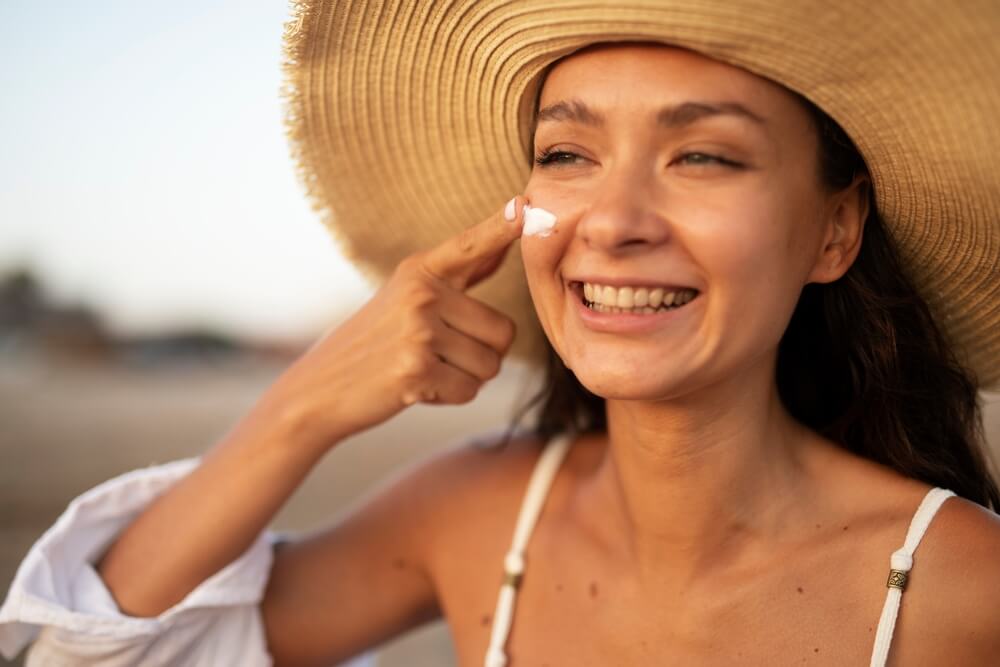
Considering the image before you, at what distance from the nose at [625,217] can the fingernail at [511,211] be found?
294 mm

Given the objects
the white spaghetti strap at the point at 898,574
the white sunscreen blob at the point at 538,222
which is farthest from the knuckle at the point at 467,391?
the white spaghetti strap at the point at 898,574

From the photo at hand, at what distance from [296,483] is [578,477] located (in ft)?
2.42

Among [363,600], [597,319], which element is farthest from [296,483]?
[597,319]

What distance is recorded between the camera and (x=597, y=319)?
2.16 meters

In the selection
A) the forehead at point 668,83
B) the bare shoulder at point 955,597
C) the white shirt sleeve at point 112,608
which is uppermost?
the forehead at point 668,83

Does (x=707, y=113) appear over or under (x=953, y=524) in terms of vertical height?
over

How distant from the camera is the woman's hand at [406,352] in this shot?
2.51m

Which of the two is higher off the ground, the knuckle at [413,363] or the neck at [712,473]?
the knuckle at [413,363]

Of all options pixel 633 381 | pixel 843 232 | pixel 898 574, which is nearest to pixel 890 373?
pixel 843 232

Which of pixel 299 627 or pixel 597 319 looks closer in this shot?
pixel 597 319

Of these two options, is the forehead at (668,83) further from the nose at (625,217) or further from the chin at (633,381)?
the chin at (633,381)

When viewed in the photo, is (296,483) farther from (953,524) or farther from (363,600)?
(953,524)

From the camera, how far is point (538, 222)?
224cm

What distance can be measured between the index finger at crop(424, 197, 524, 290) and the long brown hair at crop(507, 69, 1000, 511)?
0.71 meters
